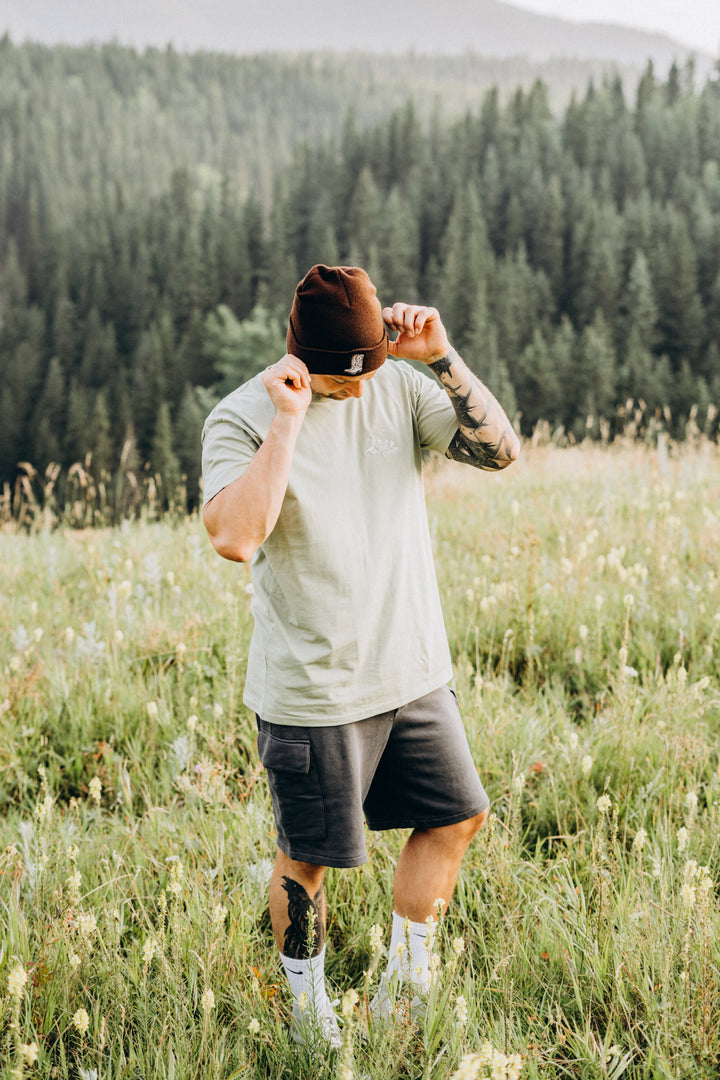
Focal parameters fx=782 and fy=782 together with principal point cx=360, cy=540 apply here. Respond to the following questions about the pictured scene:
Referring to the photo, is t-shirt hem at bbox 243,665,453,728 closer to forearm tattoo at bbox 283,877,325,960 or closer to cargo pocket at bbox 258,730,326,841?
cargo pocket at bbox 258,730,326,841

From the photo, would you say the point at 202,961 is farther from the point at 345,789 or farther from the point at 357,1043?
the point at 345,789

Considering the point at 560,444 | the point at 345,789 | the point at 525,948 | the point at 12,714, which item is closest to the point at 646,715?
the point at 525,948

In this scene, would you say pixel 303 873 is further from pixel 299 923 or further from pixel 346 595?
pixel 346 595

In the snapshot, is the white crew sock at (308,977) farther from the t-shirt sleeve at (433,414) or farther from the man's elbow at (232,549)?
the t-shirt sleeve at (433,414)

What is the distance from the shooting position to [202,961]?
217cm

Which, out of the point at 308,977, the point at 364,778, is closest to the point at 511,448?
the point at 364,778

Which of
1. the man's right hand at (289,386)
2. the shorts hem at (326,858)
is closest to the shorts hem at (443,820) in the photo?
the shorts hem at (326,858)

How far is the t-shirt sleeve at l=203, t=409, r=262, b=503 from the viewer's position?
1.98m

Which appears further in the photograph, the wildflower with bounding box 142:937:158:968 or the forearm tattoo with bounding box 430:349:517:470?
the forearm tattoo with bounding box 430:349:517:470

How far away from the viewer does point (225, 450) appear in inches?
79.6

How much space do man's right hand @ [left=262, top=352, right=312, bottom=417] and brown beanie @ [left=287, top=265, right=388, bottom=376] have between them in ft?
0.22

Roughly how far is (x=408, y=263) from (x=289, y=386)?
87.3m

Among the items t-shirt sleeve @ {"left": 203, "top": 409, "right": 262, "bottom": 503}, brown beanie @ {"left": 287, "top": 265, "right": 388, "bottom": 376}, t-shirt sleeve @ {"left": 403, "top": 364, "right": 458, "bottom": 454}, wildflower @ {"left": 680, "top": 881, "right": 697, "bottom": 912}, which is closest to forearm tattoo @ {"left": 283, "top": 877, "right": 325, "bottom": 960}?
wildflower @ {"left": 680, "top": 881, "right": 697, "bottom": 912}

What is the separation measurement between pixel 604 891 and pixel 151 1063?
1.35m
